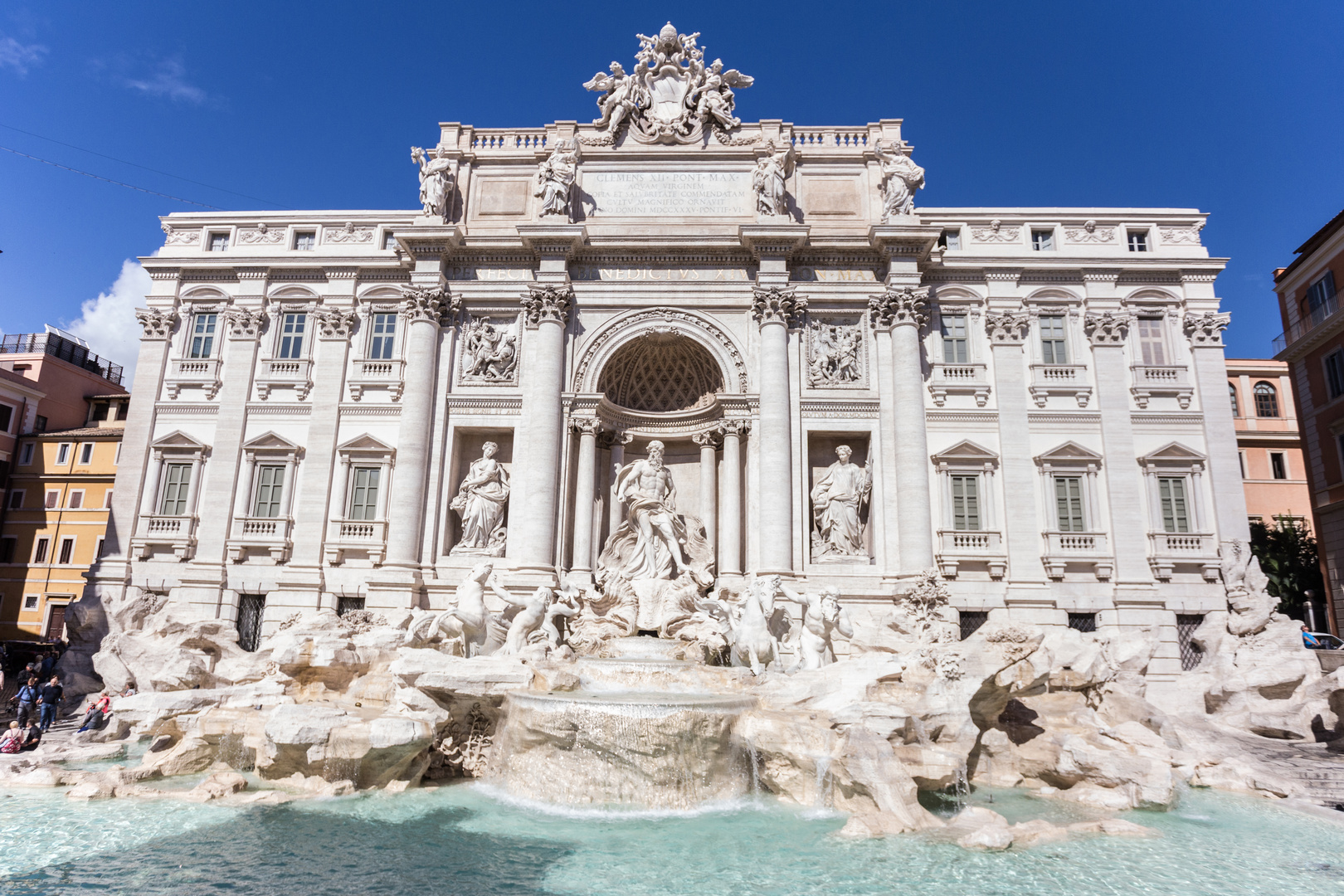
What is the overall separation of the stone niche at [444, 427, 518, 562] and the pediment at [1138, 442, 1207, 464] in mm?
17935

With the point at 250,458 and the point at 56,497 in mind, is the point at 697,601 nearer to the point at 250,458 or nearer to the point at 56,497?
the point at 250,458

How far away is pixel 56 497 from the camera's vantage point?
29875 mm

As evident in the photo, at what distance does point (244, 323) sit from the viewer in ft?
78.4

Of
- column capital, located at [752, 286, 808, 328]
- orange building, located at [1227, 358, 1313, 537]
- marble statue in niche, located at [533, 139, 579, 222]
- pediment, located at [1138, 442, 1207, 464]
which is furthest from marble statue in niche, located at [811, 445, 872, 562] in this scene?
orange building, located at [1227, 358, 1313, 537]

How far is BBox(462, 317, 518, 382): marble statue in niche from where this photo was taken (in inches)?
898

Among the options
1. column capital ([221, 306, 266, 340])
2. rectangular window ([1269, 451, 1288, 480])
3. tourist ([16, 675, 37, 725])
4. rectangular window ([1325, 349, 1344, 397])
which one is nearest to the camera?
tourist ([16, 675, 37, 725])

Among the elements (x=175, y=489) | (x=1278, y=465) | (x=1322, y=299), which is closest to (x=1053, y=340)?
(x=1322, y=299)

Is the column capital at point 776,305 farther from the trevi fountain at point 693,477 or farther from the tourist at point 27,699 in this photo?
the tourist at point 27,699

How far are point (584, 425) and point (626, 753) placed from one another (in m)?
11.5

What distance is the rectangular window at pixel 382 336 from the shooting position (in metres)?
23.6

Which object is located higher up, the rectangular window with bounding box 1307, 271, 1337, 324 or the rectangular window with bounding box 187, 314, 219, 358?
the rectangular window with bounding box 1307, 271, 1337, 324

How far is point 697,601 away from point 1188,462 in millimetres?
14481

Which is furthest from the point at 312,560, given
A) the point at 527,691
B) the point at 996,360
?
the point at 996,360

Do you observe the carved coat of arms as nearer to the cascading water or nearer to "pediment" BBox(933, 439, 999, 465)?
"pediment" BBox(933, 439, 999, 465)
